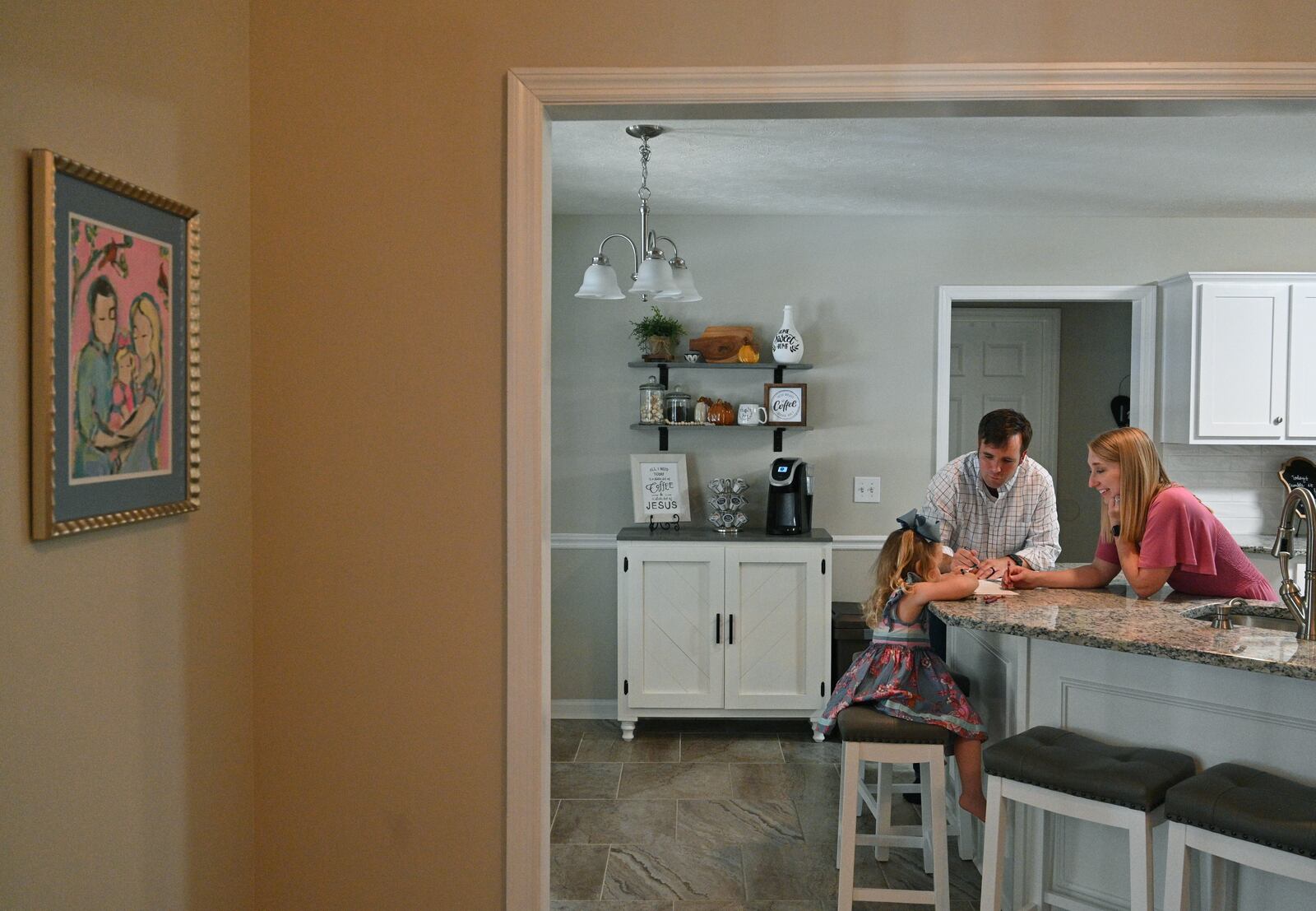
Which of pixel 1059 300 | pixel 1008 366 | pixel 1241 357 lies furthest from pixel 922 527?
pixel 1008 366

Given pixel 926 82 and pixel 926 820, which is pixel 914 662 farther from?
pixel 926 82

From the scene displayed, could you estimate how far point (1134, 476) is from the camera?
2631 mm

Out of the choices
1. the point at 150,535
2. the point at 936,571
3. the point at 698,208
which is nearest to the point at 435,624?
the point at 150,535

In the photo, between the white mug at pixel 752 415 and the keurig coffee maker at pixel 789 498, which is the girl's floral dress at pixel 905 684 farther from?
the white mug at pixel 752 415

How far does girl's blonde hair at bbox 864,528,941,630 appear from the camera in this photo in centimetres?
277

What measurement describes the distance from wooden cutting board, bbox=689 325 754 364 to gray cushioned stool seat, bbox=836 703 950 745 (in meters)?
2.28

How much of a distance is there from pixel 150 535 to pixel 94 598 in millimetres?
161

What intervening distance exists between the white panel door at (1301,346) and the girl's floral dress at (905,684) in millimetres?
2757

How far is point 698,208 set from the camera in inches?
177

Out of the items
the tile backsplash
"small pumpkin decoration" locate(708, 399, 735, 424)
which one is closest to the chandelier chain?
A: "small pumpkin decoration" locate(708, 399, 735, 424)

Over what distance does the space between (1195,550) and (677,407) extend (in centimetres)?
243

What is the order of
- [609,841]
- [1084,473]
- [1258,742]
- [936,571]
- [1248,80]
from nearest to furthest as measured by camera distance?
[1248,80] < [1258,742] < [936,571] < [609,841] < [1084,473]

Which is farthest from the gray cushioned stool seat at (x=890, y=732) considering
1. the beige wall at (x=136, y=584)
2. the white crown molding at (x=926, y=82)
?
the white crown molding at (x=926, y=82)

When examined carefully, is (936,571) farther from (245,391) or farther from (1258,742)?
(245,391)
